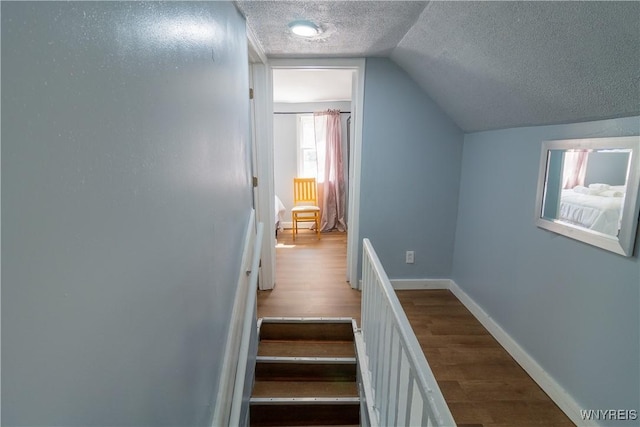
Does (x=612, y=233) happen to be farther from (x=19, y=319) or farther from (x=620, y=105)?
(x=19, y=319)

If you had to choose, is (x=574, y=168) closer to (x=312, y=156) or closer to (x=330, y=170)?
(x=330, y=170)

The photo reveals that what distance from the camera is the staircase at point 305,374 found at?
2.01 meters

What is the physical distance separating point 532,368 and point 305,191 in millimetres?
3890

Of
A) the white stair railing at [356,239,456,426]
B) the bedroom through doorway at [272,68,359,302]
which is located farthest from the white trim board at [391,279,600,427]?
the bedroom through doorway at [272,68,359,302]

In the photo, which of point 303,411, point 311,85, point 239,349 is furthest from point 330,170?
point 239,349

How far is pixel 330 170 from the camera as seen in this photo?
17.0 feet

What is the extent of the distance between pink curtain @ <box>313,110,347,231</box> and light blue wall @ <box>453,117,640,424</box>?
247 cm

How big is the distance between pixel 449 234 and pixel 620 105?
73.7 inches

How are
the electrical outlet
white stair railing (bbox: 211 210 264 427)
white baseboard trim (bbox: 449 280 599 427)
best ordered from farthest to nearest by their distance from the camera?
the electrical outlet
white baseboard trim (bbox: 449 280 599 427)
white stair railing (bbox: 211 210 264 427)

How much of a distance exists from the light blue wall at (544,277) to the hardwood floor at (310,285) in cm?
113

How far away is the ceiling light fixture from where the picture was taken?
6.33 ft

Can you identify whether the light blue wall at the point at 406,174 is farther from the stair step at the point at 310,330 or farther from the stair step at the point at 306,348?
the stair step at the point at 306,348

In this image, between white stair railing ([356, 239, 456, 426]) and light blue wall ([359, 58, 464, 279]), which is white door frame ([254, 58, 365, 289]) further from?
white stair railing ([356, 239, 456, 426])

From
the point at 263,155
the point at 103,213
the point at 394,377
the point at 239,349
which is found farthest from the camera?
the point at 263,155
